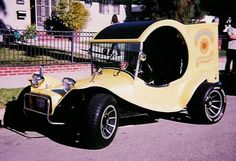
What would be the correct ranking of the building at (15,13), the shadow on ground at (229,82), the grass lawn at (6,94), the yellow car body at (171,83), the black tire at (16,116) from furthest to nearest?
1. the building at (15,13)
2. the shadow on ground at (229,82)
3. the grass lawn at (6,94)
4. the black tire at (16,116)
5. the yellow car body at (171,83)

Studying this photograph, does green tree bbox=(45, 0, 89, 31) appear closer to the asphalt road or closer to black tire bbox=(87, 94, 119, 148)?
the asphalt road

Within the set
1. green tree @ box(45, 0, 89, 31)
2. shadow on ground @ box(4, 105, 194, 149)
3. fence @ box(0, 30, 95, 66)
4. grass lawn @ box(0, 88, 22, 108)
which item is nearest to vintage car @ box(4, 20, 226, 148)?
shadow on ground @ box(4, 105, 194, 149)

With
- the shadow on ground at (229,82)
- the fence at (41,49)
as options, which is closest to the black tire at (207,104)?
the shadow on ground at (229,82)

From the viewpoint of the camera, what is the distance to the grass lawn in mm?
7693

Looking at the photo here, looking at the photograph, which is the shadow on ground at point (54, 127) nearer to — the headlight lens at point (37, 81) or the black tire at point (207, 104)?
the black tire at point (207, 104)

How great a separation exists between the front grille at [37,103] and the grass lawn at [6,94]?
1.70m

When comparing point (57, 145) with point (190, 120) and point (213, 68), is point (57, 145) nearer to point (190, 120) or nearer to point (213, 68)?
point (190, 120)

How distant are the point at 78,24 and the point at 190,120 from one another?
1506cm

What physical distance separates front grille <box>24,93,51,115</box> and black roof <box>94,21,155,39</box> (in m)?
1.70

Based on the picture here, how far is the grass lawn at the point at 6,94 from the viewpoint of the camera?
769 cm

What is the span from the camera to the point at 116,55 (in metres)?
6.37

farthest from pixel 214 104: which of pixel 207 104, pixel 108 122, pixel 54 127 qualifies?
pixel 54 127

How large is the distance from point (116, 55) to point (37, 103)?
64.2 inches

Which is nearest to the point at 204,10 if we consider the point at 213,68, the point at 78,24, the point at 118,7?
the point at 118,7
